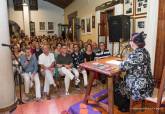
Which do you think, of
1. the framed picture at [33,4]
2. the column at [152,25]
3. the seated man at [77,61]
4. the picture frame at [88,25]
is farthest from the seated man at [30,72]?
the framed picture at [33,4]

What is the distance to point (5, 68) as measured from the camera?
10.6 feet

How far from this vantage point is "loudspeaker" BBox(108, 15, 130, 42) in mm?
4543

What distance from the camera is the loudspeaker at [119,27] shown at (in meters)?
4.54

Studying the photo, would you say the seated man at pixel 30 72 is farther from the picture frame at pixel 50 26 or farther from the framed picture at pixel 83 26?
the picture frame at pixel 50 26

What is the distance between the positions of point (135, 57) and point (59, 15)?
12.5 metres

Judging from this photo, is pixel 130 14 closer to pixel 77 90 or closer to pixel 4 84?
pixel 77 90

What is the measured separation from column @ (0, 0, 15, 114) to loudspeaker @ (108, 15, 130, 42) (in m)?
2.41

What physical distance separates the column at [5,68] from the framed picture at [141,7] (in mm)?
2888

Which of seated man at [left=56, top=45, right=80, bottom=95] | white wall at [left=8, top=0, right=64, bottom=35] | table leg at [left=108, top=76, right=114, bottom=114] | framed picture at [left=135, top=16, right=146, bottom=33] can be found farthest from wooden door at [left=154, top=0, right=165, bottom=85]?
white wall at [left=8, top=0, right=64, bottom=35]

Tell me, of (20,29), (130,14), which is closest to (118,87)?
(130,14)

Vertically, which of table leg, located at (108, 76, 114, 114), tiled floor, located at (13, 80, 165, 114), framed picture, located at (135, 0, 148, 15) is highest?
framed picture, located at (135, 0, 148, 15)

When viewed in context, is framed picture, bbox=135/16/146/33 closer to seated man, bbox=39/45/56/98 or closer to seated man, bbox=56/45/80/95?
seated man, bbox=56/45/80/95

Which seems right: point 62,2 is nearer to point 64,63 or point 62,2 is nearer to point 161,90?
point 64,63

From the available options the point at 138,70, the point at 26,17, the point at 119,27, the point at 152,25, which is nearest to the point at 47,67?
the point at 119,27
